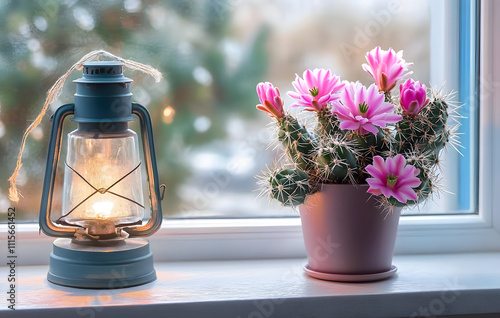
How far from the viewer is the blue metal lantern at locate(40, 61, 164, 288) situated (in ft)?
3.83

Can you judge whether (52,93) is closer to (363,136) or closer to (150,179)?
(150,179)

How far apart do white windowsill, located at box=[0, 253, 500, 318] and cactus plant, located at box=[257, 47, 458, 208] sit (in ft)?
0.50

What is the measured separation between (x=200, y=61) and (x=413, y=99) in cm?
46

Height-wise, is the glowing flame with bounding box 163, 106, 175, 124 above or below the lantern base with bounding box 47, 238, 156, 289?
above

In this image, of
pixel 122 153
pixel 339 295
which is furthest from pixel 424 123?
pixel 122 153

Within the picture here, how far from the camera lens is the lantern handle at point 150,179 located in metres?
1.21

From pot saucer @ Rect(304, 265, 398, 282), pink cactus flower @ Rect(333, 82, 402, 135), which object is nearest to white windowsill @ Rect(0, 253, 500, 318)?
pot saucer @ Rect(304, 265, 398, 282)

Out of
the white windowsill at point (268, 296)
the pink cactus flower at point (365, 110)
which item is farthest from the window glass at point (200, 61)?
the pink cactus flower at point (365, 110)

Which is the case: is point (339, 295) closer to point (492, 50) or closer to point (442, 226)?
point (442, 226)

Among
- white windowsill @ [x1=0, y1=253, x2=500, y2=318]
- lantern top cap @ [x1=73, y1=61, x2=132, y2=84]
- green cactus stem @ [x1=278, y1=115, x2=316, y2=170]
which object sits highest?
lantern top cap @ [x1=73, y1=61, x2=132, y2=84]

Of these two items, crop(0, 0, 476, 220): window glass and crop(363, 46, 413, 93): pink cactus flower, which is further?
crop(0, 0, 476, 220): window glass

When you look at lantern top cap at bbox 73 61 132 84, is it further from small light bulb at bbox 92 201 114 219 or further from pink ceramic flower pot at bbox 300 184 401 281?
→ pink ceramic flower pot at bbox 300 184 401 281

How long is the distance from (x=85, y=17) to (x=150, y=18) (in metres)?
0.13

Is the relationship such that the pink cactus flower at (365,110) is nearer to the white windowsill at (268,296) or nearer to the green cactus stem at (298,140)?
the green cactus stem at (298,140)
